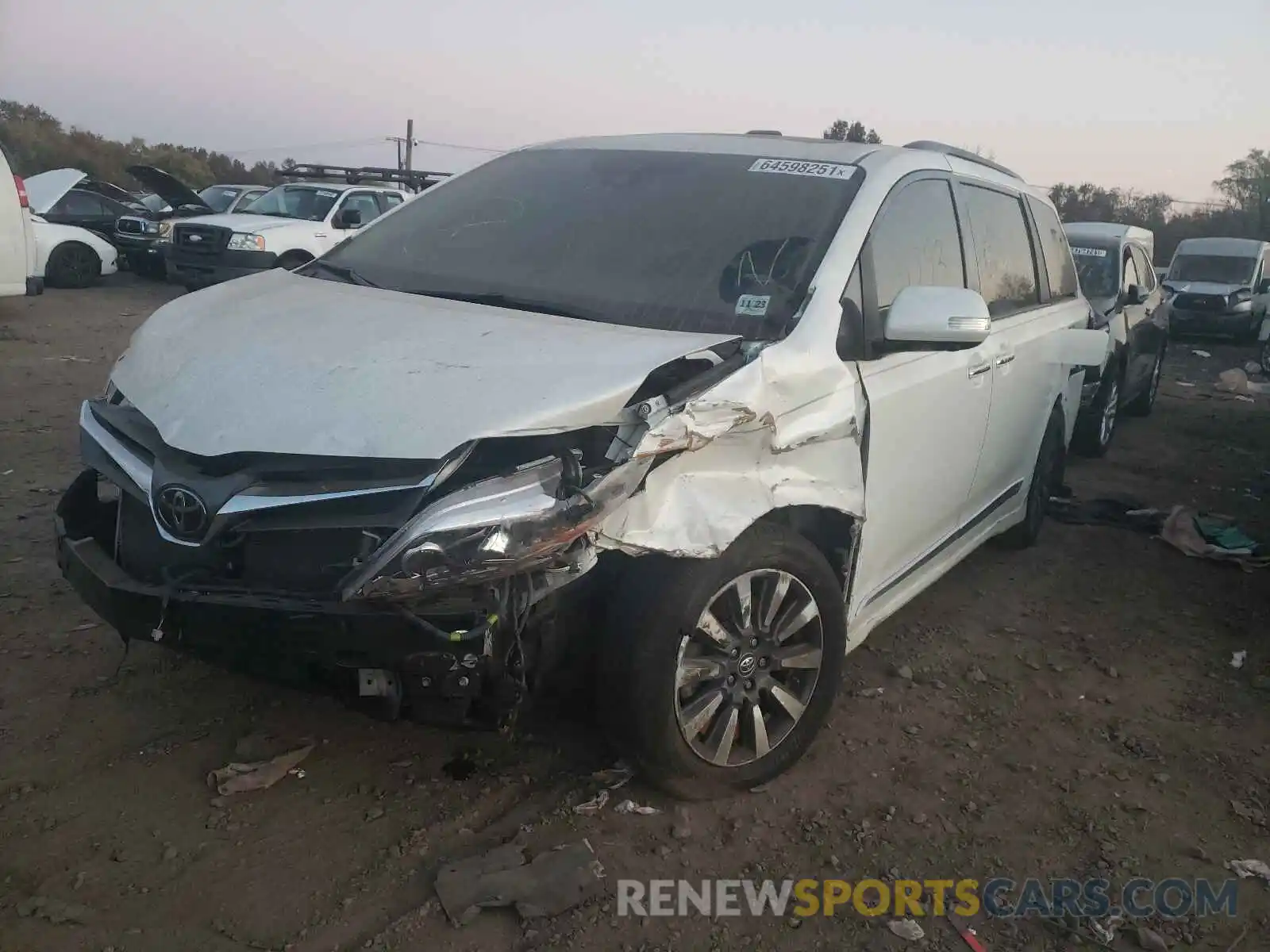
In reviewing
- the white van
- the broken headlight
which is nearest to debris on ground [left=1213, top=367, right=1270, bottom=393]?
the broken headlight

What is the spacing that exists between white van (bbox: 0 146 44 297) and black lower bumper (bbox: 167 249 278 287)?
2050 millimetres

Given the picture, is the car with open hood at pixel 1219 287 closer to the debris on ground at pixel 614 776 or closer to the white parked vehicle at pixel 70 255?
the debris on ground at pixel 614 776

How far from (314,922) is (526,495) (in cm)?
111

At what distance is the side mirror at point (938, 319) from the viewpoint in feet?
9.93

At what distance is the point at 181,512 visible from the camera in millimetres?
2369

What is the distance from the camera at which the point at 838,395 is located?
294 cm

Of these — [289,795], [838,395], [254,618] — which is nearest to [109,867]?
[289,795]

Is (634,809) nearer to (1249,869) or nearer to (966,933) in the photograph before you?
(966,933)

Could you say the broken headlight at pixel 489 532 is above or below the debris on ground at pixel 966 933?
above

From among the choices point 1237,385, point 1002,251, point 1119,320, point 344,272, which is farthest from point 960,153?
point 1237,385

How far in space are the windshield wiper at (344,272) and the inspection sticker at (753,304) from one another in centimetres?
124

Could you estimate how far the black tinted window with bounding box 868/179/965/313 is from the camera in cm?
326

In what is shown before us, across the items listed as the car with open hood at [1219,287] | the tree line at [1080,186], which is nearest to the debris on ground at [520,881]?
the car with open hood at [1219,287]

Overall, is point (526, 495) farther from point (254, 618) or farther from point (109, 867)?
point (109, 867)
